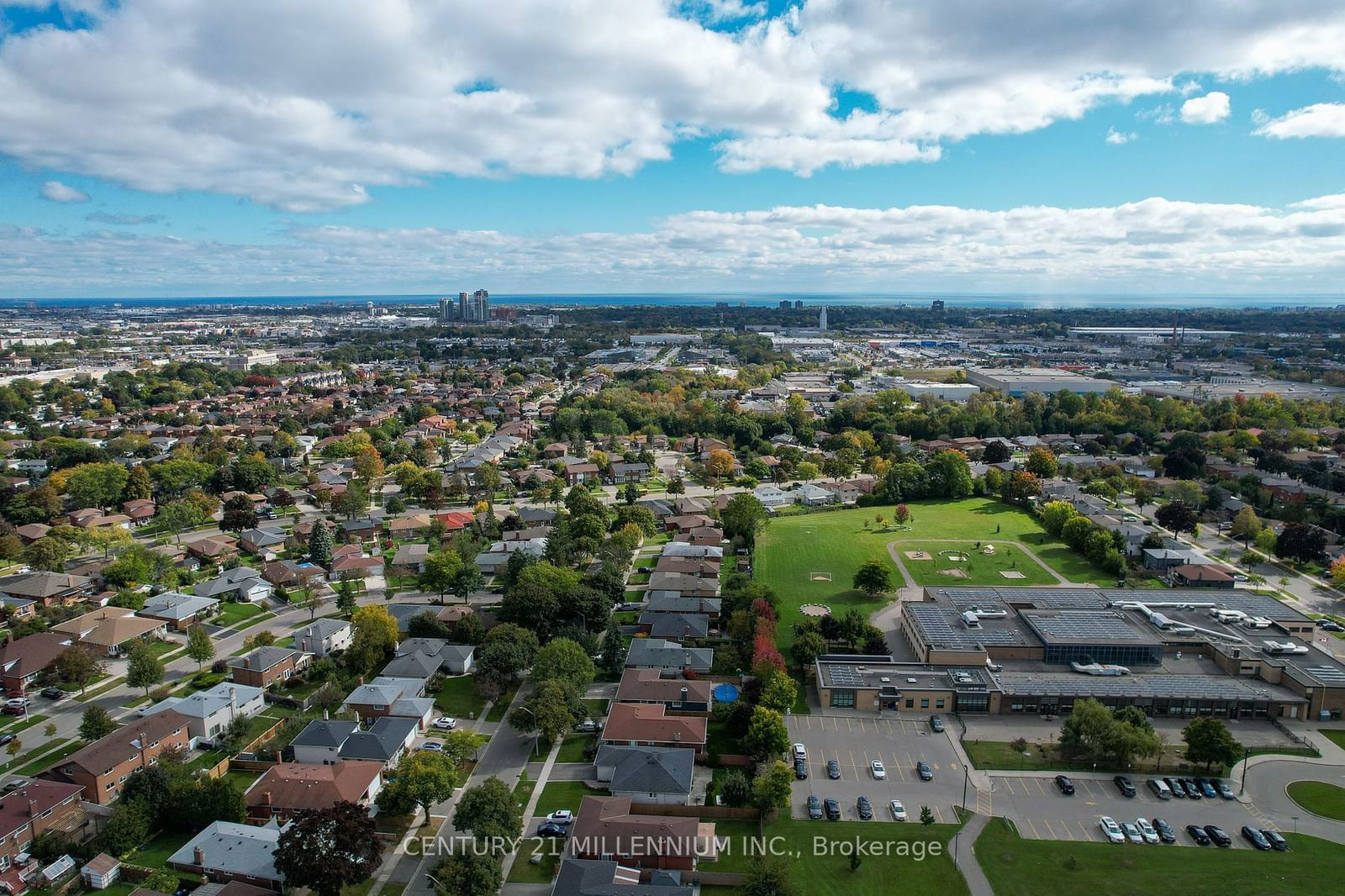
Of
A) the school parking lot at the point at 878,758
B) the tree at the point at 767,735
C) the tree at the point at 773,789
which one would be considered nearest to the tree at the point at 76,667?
the tree at the point at 767,735

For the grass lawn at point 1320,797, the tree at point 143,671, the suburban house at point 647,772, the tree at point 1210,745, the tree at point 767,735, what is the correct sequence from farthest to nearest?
the tree at point 143,671 → the tree at point 767,735 → the tree at point 1210,745 → the suburban house at point 647,772 → the grass lawn at point 1320,797

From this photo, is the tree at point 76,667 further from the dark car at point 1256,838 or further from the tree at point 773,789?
the dark car at point 1256,838

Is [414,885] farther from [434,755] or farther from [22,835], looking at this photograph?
[22,835]

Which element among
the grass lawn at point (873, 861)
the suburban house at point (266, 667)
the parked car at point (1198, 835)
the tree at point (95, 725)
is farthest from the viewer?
the suburban house at point (266, 667)

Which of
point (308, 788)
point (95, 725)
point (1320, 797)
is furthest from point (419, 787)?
point (1320, 797)

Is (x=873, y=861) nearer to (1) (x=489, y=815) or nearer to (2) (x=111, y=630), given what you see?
(1) (x=489, y=815)
